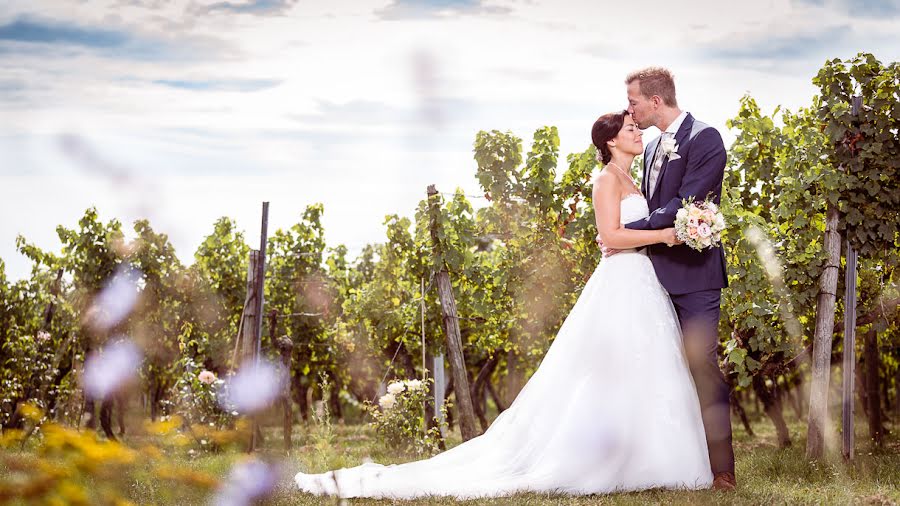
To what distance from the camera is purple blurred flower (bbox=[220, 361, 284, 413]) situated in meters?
8.56

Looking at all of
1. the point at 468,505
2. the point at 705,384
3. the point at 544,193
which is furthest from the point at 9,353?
the point at 705,384

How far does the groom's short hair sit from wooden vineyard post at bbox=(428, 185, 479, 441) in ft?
11.4

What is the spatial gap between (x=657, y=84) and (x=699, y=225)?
0.96 m

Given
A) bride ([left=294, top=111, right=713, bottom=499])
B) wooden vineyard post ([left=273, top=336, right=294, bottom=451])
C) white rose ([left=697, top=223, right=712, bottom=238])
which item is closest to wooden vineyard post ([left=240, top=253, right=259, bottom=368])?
wooden vineyard post ([left=273, top=336, right=294, bottom=451])

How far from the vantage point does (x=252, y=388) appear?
26.3 feet

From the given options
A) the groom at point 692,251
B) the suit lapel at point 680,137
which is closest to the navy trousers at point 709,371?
the groom at point 692,251

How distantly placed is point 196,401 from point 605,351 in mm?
8304

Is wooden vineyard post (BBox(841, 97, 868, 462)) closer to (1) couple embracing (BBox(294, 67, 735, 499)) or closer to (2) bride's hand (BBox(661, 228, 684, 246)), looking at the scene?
(1) couple embracing (BBox(294, 67, 735, 499))

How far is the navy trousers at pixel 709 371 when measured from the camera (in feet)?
15.4

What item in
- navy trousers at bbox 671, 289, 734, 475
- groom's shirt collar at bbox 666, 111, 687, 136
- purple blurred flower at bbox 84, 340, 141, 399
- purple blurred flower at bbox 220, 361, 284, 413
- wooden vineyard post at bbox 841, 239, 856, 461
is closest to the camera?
navy trousers at bbox 671, 289, 734, 475

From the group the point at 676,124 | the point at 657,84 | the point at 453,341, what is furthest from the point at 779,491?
the point at 453,341

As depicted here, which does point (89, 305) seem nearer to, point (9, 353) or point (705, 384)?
point (9, 353)

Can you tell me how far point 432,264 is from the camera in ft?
27.2

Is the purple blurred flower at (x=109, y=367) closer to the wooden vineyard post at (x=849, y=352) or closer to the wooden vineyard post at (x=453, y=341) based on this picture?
the wooden vineyard post at (x=453, y=341)
